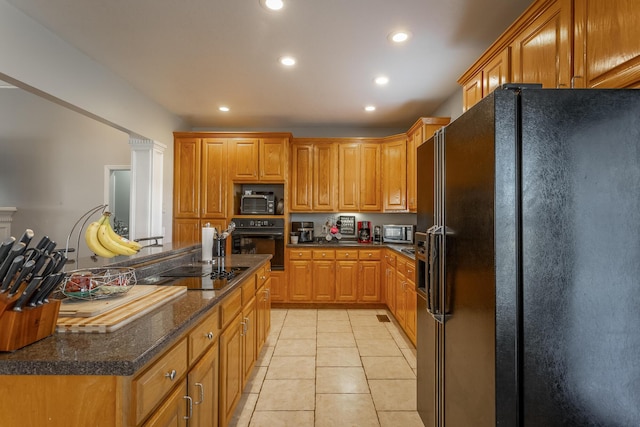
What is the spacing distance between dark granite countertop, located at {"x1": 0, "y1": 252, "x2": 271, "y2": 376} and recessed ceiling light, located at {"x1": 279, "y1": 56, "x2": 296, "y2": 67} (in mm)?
2321

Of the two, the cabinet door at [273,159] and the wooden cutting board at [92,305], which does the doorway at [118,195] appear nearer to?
the cabinet door at [273,159]

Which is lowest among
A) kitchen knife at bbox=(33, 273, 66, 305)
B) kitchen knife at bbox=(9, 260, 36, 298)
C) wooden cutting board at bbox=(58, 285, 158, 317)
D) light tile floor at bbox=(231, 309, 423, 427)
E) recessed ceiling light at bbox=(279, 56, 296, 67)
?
light tile floor at bbox=(231, 309, 423, 427)

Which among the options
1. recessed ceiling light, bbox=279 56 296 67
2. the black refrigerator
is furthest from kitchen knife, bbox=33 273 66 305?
recessed ceiling light, bbox=279 56 296 67

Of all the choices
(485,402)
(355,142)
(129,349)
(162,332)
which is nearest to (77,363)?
(129,349)

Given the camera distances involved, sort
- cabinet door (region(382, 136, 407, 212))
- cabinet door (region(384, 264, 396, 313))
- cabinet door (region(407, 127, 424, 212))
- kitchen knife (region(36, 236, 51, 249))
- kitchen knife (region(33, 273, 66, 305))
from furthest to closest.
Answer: cabinet door (region(382, 136, 407, 212))
cabinet door (region(407, 127, 424, 212))
cabinet door (region(384, 264, 396, 313))
kitchen knife (region(36, 236, 51, 249))
kitchen knife (region(33, 273, 66, 305))

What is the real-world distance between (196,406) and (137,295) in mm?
567

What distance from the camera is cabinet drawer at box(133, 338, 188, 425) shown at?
896mm

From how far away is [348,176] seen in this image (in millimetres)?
4738

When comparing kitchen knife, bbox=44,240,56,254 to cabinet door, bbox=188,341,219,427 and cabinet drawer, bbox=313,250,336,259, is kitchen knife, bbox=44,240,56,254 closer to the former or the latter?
cabinet door, bbox=188,341,219,427

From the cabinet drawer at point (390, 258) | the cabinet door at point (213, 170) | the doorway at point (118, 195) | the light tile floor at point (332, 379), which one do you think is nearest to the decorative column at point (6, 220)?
the doorway at point (118, 195)

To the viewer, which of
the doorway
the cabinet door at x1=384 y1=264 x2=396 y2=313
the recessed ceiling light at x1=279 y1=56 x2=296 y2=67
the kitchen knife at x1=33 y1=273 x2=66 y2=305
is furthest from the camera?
the doorway

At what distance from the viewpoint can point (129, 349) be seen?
918mm

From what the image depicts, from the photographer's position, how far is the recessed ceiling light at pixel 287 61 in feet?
9.23

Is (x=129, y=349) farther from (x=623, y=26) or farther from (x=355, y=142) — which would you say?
(x=355, y=142)
